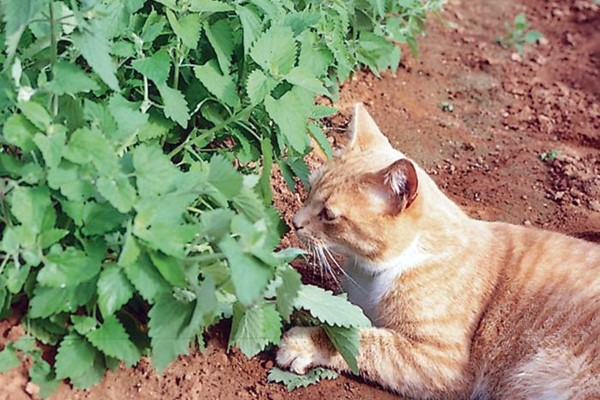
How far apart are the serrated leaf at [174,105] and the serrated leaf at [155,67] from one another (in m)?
0.03

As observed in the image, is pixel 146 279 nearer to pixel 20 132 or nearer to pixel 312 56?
pixel 20 132

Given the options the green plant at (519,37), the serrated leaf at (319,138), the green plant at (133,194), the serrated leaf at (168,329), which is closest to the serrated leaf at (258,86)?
the green plant at (133,194)

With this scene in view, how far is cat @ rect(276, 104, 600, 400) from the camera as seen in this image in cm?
302

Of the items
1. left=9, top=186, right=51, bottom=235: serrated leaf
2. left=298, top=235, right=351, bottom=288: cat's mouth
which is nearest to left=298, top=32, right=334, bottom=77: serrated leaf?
left=298, top=235, right=351, bottom=288: cat's mouth

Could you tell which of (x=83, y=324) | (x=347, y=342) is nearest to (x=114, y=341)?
(x=83, y=324)

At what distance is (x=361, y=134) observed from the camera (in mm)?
3318

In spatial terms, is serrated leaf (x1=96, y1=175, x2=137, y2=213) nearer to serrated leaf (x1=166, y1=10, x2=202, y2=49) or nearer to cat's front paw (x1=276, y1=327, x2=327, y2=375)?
serrated leaf (x1=166, y1=10, x2=202, y2=49)

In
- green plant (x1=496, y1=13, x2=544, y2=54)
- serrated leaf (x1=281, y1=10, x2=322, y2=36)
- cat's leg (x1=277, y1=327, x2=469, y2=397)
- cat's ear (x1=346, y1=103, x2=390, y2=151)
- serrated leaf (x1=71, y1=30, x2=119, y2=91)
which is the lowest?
green plant (x1=496, y1=13, x2=544, y2=54)

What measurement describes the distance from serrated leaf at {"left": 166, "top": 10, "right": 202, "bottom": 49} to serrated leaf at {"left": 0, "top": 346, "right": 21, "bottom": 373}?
1.10 m

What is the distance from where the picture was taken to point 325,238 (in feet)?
10.1

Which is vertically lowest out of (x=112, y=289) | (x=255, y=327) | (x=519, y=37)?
(x=519, y=37)

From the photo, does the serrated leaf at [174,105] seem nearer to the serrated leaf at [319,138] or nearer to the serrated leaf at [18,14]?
the serrated leaf at [319,138]

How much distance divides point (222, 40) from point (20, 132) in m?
0.85

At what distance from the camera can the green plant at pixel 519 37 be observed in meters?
5.49
